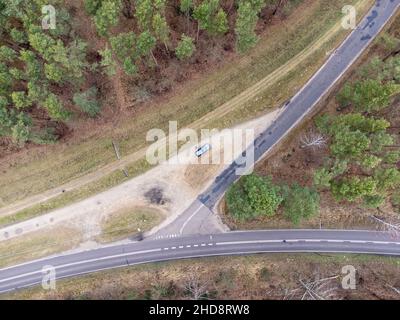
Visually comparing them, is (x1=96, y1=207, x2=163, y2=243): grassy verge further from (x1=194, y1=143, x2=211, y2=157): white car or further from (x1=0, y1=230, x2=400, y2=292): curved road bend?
(x1=194, y1=143, x2=211, y2=157): white car

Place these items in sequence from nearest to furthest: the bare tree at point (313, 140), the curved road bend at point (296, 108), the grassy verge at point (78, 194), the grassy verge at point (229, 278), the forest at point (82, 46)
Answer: the forest at point (82, 46) < the bare tree at point (313, 140) < the grassy verge at point (78, 194) < the grassy verge at point (229, 278) < the curved road bend at point (296, 108)

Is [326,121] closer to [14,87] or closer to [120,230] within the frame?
[120,230]

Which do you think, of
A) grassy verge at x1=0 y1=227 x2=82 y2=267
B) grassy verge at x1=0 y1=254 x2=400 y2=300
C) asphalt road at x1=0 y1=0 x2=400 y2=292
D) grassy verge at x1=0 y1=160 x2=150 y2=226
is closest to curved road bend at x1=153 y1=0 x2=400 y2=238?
asphalt road at x1=0 y1=0 x2=400 y2=292

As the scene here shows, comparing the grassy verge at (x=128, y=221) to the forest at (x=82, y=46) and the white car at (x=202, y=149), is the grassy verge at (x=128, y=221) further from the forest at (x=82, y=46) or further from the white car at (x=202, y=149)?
the forest at (x=82, y=46)

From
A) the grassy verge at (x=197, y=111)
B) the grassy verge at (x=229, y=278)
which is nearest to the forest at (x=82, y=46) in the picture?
the grassy verge at (x=197, y=111)

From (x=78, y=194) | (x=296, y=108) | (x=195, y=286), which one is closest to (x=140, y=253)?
(x=195, y=286)

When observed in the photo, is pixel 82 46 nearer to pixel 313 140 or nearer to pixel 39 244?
pixel 39 244

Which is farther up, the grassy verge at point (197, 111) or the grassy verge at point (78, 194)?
the grassy verge at point (197, 111)

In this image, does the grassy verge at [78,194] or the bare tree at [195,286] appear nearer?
the bare tree at [195,286]
